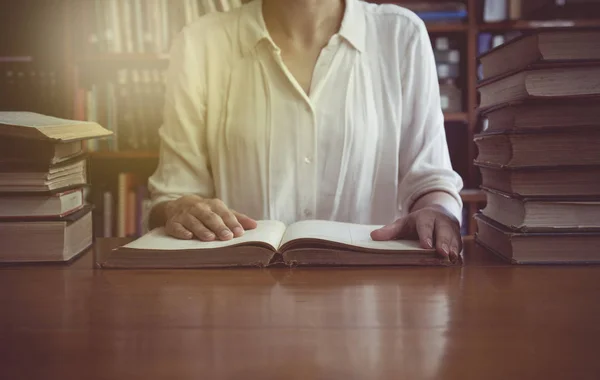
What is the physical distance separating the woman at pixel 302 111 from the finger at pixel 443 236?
1.38ft

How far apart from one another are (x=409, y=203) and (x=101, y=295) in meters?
0.64

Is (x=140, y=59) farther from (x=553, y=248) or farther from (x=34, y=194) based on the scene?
(x=553, y=248)

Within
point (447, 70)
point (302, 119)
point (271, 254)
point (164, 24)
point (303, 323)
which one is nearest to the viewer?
point (303, 323)

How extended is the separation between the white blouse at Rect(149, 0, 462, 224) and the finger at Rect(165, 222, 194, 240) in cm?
36

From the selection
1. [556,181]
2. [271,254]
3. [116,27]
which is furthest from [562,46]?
[116,27]

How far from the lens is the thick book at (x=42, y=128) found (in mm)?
785

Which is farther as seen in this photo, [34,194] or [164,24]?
[164,24]

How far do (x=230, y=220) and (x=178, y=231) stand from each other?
8 centimetres

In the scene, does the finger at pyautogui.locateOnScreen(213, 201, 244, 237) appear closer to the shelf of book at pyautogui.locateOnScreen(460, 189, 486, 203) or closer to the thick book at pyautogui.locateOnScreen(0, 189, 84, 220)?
the thick book at pyautogui.locateOnScreen(0, 189, 84, 220)

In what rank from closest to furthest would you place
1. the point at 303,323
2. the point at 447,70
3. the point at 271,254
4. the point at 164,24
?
the point at 303,323 < the point at 271,254 < the point at 164,24 < the point at 447,70

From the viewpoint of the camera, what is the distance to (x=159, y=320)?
0.54m

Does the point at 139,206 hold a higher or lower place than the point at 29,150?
lower

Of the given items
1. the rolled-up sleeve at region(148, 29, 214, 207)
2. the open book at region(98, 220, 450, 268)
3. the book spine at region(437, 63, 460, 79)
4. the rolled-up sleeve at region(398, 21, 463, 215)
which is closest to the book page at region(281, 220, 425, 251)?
the open book at region(98, 220, 450, 268)

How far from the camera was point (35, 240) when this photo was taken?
82cm
